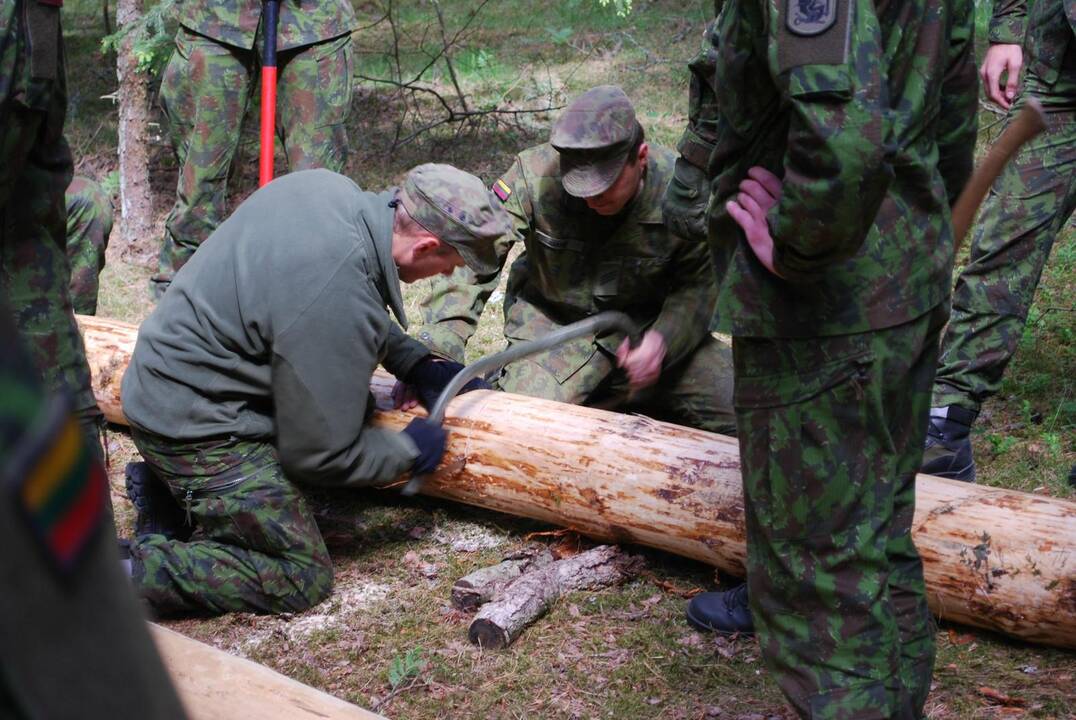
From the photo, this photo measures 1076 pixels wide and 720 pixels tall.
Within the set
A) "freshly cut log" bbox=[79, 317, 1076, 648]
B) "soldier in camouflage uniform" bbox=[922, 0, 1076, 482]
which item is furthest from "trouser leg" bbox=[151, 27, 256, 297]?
"soldier in camouflage uniform" bbox=[922, 0, 1076, 482]

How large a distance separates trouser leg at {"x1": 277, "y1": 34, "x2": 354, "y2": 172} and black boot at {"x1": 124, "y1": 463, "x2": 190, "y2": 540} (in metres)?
2.42

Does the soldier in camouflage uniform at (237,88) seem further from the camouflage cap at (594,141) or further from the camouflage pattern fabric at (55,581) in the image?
the camouflage pattern fabric at (55,581)

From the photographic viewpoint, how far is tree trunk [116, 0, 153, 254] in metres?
7.52

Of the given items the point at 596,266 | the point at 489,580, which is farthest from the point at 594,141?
the point at 489,580

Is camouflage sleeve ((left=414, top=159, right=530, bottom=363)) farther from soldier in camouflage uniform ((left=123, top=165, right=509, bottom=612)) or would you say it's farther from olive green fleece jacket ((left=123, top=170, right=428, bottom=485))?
olive green fleece jacket ((left=123, top=170, right=428, bottom=485))

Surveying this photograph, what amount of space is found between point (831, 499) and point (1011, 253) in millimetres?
2371

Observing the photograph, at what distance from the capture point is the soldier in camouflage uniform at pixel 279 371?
3.37m

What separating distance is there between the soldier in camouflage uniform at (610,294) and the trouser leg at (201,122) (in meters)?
2.08

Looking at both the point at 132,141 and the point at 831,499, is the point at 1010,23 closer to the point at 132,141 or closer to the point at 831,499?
the point at 831,499

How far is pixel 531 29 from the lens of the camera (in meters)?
11.2

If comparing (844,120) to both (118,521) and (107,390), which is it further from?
(107,390)

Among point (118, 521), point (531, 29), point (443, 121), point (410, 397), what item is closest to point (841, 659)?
point (410, 397)

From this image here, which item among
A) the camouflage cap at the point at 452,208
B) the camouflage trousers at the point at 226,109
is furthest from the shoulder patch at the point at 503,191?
the camouflage trousers at the point at 226,109

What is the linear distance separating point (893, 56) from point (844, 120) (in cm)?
32
